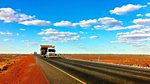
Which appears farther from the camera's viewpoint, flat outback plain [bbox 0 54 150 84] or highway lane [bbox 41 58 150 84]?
flat outback plain [bbox 0 54 150 84]

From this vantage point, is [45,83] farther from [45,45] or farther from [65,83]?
[45,45]

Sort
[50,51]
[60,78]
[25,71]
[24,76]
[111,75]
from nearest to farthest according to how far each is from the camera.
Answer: [60,78], [111,75], [24,76], [25,71], [50,51]

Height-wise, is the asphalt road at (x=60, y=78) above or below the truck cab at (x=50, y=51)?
below

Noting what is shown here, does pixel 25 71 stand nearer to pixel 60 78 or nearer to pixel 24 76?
pixel 24 76

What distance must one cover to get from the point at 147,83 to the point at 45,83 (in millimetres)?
6663

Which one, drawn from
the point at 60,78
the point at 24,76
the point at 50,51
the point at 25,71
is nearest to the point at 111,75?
the point at 60,78

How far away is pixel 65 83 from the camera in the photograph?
1650 cm

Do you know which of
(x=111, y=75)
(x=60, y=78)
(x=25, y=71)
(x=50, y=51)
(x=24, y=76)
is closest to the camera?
(x=60, y=78)

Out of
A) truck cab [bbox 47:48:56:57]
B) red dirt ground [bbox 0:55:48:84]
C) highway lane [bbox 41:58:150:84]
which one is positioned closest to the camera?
highway lane [bbox 41:58:150:84]

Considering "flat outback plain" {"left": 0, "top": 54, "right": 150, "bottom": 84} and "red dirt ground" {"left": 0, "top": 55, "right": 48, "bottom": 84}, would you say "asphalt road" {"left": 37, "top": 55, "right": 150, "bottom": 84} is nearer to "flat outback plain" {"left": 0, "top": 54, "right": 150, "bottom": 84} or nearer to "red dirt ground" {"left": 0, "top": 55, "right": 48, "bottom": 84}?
"red dirt ground" {"left": 0, "top": 55, "right": 48, "bottom": 84}

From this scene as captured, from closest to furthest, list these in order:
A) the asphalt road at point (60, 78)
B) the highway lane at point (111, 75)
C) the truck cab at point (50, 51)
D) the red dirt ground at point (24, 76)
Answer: the highway lane at point (111, 75) → the asphalt road at point (60, 78) → the red dirt ground at point (24, 76) → the truck cab at point (50, 51)

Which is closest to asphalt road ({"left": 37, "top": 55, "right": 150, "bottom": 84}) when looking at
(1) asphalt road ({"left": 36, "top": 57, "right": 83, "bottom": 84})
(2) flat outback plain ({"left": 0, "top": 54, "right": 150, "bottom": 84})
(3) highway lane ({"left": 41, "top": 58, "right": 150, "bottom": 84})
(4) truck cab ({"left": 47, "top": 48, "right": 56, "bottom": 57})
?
(3) highway lane ({"left": 41, "top": 58, "right": 150, "bottom": 84})

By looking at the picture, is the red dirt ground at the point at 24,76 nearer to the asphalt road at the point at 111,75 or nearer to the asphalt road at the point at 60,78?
the asphalt road at the point at 60,78

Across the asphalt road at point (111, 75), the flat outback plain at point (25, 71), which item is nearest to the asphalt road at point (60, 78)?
the flat outback plain at point (25, 71)
